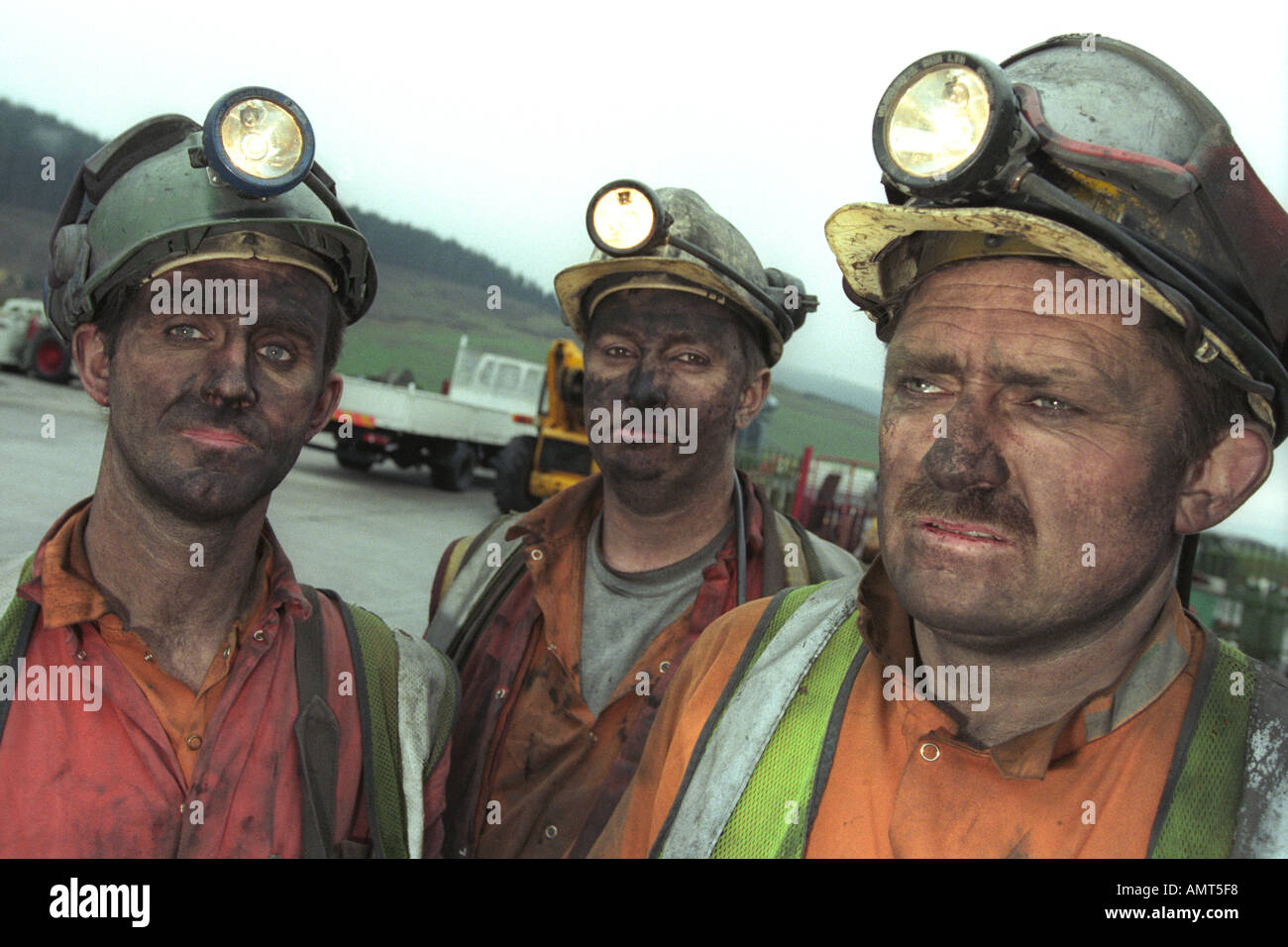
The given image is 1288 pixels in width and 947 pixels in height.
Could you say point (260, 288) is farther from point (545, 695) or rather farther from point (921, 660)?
point (921, 660)

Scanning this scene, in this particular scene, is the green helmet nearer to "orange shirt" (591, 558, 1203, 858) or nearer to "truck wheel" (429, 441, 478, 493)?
"orange shirt" (591, 558, 1203, 858)

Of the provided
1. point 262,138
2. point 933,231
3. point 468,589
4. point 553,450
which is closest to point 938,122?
point 933,231

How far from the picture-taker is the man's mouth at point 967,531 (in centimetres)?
150

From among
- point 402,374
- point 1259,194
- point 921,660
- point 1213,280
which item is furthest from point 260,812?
point 402,374

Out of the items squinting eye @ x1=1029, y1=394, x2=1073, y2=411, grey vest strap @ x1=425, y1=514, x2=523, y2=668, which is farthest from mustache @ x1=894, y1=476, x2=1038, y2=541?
grey vest strap @ x1=425, y1=514, x2=523, y2=668

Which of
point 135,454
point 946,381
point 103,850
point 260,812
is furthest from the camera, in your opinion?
point 135,454

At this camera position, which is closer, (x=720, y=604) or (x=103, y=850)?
(x=103, y=850)

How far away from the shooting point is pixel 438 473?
16.0 metres

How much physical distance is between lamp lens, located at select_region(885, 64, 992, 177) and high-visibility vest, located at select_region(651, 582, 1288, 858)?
789 millimetres

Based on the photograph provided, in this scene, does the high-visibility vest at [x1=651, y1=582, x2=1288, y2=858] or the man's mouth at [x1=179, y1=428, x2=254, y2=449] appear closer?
the high-visibility vest at [x1=651, y1=582, x2=1288, y2=858]

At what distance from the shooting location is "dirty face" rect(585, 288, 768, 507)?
2.85m

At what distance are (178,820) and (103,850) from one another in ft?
0.41

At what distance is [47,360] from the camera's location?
70.3 ft

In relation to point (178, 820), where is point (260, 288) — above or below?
above
